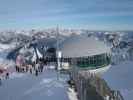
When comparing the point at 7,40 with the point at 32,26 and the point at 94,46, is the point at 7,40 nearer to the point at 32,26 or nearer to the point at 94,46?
the point at 32,26

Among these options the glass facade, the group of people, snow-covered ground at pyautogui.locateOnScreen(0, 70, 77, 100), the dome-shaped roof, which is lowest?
snow-covered ground at pyautogui.locateOnScreen(0, 70, 77, 100)

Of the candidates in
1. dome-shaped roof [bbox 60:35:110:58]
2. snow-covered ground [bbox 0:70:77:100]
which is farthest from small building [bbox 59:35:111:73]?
snow-covered ground [bbox 0:70:77:100]

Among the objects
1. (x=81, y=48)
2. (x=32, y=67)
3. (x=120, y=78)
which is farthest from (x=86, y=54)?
(x=32, y=67)

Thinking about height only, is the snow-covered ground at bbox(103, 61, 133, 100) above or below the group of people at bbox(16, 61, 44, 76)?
below

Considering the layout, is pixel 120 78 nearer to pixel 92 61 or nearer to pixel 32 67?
pixel 92 61

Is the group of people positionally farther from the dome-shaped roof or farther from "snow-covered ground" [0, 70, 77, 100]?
the dome-shaped roof
